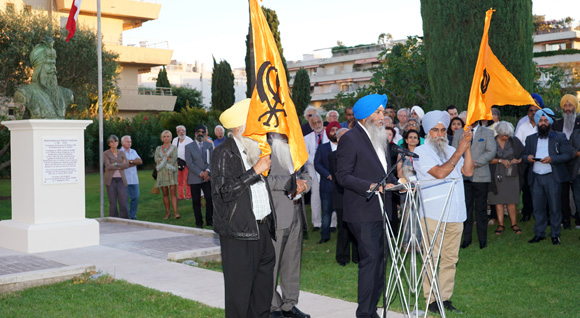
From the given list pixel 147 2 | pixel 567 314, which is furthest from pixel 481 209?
pixel 147 2

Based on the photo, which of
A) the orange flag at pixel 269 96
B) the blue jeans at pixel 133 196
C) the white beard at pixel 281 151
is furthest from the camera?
the blue jeans at pixel 133 196

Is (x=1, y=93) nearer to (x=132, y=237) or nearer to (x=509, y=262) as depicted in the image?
(x=132, y=237)

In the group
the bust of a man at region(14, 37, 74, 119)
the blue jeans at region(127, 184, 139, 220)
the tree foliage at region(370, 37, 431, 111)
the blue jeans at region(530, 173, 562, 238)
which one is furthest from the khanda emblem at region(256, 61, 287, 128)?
the tree foliage at region(370, 37, 431, 111)

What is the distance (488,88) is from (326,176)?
437 centimetres

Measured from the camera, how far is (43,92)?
11773 mm

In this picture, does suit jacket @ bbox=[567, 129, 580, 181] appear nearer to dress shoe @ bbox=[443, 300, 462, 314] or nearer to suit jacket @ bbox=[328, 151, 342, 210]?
suit jacket @ bbox=[328, 151, 342, 210]

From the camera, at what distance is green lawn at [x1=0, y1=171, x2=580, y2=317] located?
7.20 meters

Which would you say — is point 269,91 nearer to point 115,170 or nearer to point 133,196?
point 115,170

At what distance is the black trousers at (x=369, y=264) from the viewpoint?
613 centimetres

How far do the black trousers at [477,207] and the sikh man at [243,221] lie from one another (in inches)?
254

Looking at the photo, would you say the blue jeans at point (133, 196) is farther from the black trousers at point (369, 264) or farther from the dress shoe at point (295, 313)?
the black trousers at point (369, 264)

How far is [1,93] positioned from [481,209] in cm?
3006

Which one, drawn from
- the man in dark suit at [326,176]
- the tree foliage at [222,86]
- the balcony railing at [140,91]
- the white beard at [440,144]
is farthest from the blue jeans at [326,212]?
the tree foliage at [222,86]

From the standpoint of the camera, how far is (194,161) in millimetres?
14508
